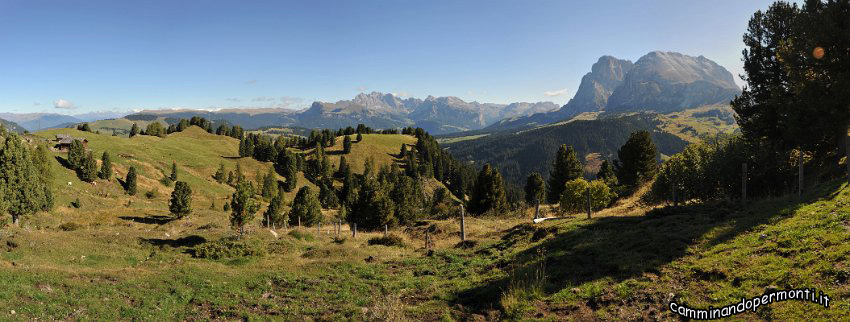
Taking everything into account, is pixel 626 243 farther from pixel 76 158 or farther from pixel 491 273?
pixel 76 158

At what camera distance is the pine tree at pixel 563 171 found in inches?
3374

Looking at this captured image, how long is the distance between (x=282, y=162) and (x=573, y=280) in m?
188

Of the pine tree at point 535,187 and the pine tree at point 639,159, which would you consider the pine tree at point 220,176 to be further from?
the pine tree at point 639,159

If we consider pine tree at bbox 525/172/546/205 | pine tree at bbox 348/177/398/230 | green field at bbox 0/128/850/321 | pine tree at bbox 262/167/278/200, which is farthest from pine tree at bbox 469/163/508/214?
pine tree at bbox 262/167/278/200

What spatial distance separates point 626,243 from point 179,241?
40.2 metres

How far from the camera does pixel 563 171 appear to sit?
8638 centimetres

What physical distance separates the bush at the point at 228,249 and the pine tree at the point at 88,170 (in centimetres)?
9110

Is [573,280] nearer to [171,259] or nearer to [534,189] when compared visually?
[171,259]

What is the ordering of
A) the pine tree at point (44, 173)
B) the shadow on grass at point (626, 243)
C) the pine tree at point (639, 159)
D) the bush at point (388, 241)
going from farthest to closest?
the pine tree at point (639, 159) → the pine tree at point (44, 173) → the bush at point (388, 241) → the shadow on grass at point (626, 243)

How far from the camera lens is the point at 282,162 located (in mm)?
188250

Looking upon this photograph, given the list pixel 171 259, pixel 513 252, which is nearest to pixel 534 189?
pixel 513 252

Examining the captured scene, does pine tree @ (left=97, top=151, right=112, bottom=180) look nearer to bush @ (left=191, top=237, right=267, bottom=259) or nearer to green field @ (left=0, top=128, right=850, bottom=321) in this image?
green field @ (left=0, top=128, right=850, bottom=321)

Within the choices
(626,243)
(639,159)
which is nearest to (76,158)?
(626,243)

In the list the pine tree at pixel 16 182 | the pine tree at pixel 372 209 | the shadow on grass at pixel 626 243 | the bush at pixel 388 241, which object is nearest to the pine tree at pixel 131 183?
the pine tree at pixel 16 182
